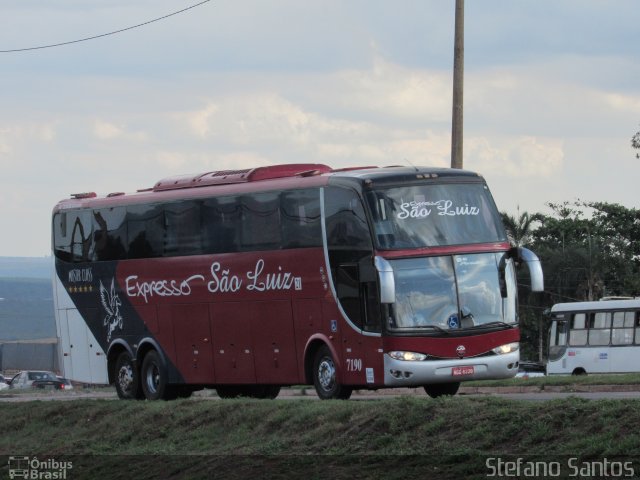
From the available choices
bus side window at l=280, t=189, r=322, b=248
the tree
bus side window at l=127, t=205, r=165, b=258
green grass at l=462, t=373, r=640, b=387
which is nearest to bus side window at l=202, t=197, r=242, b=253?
bus side window at l=280, t=189, r=322, b=248

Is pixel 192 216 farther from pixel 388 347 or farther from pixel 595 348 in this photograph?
pixel 595 348

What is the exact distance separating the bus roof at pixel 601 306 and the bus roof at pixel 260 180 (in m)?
19.8

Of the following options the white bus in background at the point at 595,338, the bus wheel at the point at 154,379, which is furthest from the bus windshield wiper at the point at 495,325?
the white bus in background at the point at 595,338

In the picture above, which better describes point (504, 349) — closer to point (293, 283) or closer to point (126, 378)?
point (293, 283)

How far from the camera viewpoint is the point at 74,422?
23172mm

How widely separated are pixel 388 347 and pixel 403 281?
40.1 inches

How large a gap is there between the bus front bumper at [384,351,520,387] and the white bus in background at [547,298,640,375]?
21.5 meters

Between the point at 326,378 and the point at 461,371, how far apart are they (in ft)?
8.02

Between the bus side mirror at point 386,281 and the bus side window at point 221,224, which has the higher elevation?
the bus side window at point 221,224

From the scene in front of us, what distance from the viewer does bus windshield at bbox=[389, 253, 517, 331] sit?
2030 cm

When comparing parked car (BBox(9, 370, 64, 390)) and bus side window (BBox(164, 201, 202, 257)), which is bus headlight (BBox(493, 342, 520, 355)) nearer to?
bus side window (BBox(164, 201, 202, 257))

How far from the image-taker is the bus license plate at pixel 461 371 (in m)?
20.4

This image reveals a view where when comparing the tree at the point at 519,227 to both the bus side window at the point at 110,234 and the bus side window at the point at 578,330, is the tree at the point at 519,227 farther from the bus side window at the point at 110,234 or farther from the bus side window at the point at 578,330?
the bus side window at the point at 110,234

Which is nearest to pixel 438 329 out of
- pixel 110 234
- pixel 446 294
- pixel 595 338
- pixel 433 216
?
pixel 446 294
